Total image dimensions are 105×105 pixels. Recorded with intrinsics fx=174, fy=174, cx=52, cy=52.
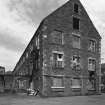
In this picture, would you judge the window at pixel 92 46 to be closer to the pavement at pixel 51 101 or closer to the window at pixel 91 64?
the window at pixel 91 64

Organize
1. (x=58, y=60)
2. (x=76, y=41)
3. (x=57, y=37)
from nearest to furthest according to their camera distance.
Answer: (x=58, y=60) < (x=57, y=37) < (x=76, y=41)

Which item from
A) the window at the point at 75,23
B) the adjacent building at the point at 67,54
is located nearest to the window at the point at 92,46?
the adjacent building at the point at 67,54

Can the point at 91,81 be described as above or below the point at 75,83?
above

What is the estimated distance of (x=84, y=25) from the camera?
30.1m

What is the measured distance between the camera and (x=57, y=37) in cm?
2700

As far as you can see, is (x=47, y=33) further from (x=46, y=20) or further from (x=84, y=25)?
(x=84, y=25)

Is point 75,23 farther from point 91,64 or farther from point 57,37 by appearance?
point 91,64

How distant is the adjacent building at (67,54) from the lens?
25.7 m

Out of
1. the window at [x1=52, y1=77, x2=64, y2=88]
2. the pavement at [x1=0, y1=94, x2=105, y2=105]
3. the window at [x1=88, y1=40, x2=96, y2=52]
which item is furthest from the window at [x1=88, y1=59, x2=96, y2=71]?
the pavement at [x1=0, y1=94, x2=105, y2=105]

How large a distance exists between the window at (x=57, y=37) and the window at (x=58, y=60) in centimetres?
187

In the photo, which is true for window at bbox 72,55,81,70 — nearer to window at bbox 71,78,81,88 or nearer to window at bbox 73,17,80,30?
window at bbox 71,78,81,88

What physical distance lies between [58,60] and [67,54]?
201 cm

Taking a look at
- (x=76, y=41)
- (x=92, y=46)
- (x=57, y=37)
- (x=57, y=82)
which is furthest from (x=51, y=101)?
(x=92, y=46)

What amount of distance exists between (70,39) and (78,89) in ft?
→ 26.6
